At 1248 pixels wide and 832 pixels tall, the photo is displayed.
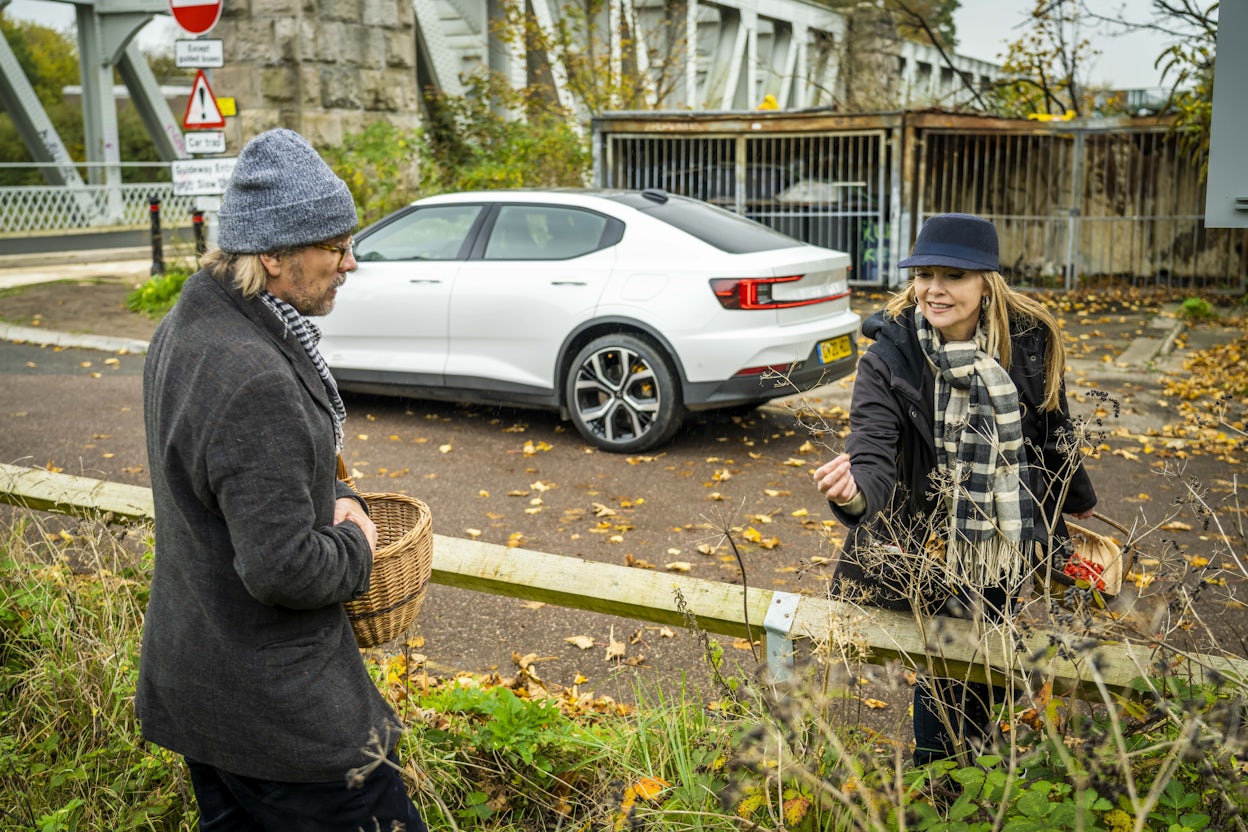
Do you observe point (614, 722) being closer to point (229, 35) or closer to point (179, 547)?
point (179, 547)

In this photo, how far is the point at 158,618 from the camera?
7.55ft

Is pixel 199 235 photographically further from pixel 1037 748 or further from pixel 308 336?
pixel 1037 748

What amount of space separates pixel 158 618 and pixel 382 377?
6.80 m

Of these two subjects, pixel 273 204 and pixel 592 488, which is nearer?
pixel 273 204

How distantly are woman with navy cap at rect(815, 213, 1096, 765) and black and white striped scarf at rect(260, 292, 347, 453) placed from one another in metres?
1.27

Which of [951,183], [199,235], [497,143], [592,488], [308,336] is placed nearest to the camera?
[308,336]

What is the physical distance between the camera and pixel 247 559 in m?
2.06

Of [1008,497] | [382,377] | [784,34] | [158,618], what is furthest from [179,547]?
[784,34]

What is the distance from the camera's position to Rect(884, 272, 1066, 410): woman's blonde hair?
3.20m

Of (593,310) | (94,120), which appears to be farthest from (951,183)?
(94,120)

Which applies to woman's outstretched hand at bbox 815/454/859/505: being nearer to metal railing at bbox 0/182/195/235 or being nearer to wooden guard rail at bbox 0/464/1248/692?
wooden guard rail at bbox 0/464/1248/692

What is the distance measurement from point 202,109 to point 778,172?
26.8ft

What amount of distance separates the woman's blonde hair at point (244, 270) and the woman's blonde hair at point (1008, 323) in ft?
6.01

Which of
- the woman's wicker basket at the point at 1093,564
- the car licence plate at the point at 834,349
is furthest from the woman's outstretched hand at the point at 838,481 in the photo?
the car licence plate at the point at 834,349
